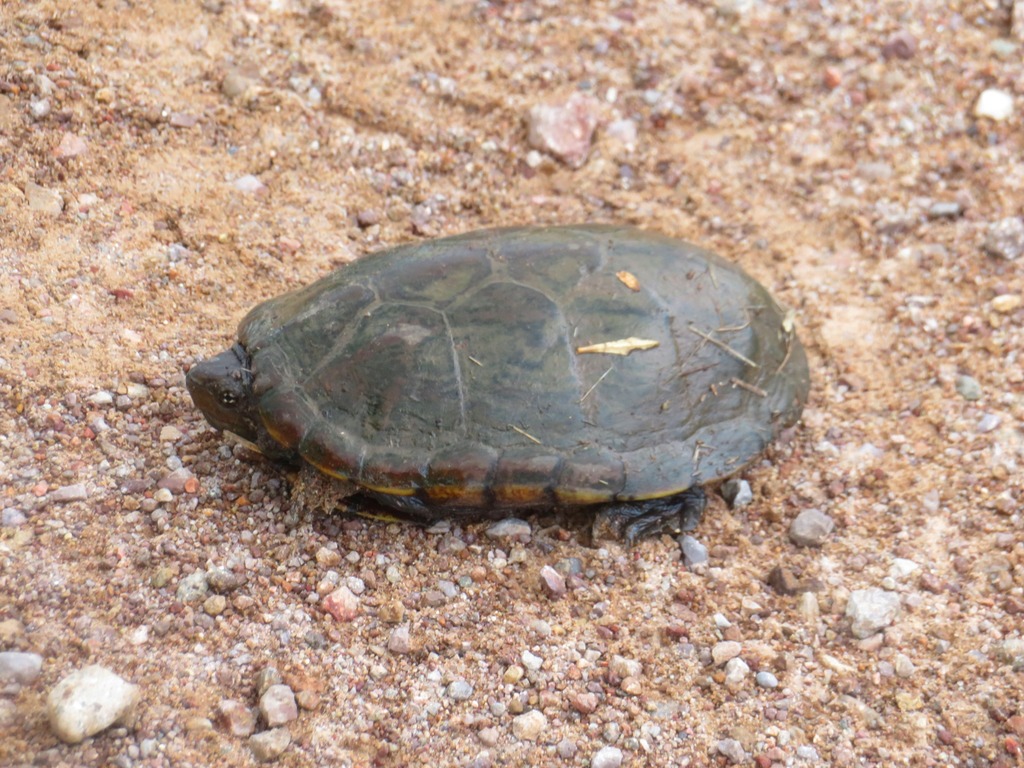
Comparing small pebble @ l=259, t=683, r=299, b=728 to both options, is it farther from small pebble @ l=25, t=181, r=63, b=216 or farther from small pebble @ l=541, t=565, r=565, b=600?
small pebble @ l=25, t=181, r=63, b=216

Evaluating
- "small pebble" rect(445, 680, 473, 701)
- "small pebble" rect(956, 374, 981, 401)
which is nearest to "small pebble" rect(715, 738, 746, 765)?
"small pebble" rect(445, 680, 473, 701)

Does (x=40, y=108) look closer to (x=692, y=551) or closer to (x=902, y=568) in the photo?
(x=692, y=551)

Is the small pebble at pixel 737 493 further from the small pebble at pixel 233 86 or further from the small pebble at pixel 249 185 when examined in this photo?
the small pebble at pixel 233 86

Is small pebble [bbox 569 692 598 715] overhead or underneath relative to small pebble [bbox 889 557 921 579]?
overhead

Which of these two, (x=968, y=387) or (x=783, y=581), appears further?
(x=968, y=387)

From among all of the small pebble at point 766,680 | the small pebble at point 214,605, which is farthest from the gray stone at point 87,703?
the small pebble at point 766,680

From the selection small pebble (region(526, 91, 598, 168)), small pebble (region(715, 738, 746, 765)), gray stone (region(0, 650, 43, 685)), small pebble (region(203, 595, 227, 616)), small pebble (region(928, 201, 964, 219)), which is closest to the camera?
gray stone (region(0, 650, 43, 685))

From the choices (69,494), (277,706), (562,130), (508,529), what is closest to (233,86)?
(562,130)
